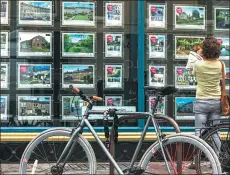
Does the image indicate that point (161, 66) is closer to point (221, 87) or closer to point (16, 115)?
point (221, 87)

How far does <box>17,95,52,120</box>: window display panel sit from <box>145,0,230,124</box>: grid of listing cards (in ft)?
5.04

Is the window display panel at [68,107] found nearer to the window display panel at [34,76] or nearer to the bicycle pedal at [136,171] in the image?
the window display panel at [34,76]

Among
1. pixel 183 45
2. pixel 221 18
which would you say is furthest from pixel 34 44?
pixel 221 18

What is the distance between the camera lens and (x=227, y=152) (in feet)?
13.8

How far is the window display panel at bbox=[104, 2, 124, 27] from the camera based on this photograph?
20.5ft

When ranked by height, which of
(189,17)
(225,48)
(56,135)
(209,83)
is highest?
(189,17)

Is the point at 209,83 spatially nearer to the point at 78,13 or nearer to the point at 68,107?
the point at 68,107

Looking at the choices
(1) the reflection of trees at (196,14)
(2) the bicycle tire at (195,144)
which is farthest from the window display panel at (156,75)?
(2) the bicycle tire at (195,144)

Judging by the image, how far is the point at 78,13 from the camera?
243 inches

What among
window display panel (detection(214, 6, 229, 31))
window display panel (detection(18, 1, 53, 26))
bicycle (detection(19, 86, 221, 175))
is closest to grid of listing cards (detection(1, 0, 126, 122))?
window display panel (detection(18, 1, 53, 26))

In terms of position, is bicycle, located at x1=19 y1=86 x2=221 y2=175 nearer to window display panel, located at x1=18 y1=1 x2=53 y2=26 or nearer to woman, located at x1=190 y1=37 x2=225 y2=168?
woman, located at x1=190 y1=37 x2=225 y2=168

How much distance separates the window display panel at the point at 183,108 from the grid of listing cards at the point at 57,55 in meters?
0.89

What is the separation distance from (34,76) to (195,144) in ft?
10.1

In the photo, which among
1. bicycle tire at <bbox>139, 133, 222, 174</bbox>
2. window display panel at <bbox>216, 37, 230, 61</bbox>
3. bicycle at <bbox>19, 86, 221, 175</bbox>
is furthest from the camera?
window display panel at <bbox>216, 37, 230, 61</bbox>
